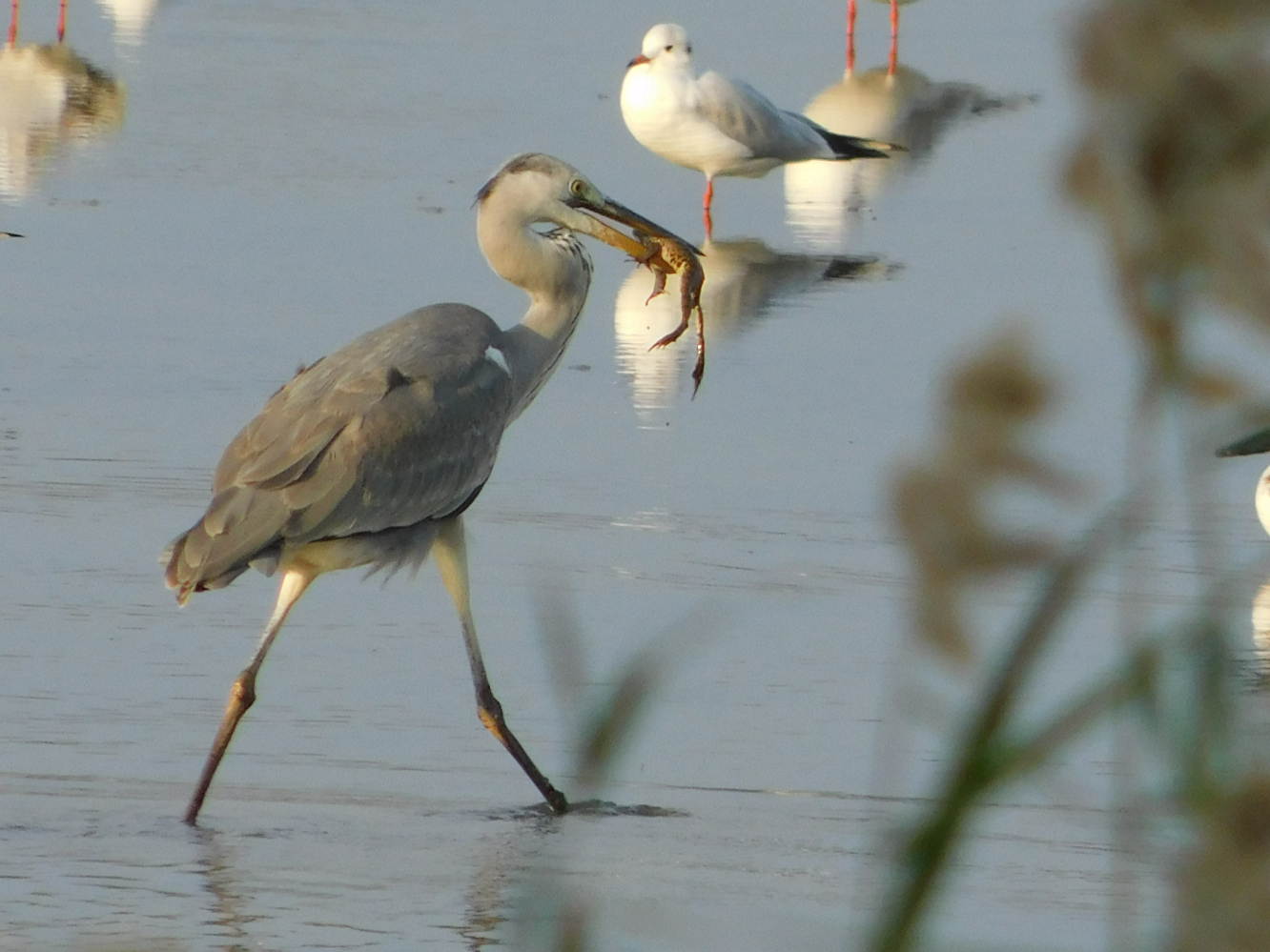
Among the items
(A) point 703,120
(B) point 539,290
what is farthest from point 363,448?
(A) point 703,120

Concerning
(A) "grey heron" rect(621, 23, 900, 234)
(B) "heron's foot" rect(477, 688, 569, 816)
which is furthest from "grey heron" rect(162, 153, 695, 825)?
(A) "grey heron" rect(621, 23, 900, 234)

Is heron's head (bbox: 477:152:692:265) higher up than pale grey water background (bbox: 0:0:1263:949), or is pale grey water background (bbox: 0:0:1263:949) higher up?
heron's head (bbox: 477:152:692:265)

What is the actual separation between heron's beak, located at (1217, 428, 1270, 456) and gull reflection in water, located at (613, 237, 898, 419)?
7.56 meters

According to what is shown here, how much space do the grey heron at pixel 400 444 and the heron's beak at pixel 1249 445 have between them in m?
3.84

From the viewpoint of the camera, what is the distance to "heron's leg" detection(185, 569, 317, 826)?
4.50 m

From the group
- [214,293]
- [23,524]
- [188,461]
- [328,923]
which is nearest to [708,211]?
[214,293]

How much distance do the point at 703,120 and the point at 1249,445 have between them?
1228 centimetres

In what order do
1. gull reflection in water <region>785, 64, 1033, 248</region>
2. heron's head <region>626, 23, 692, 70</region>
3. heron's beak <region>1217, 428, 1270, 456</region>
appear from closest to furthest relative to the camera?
1. heron's beak <region>1217, 428, 1270, 456</region>
2. heron's head <region>626, 23, 692, 70</region>
3. gull reflection in water <region>785, 64, 1033, 248</region>

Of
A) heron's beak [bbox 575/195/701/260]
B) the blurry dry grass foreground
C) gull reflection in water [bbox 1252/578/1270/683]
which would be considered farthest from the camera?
heron's beak [bbox 575/195/701/260]

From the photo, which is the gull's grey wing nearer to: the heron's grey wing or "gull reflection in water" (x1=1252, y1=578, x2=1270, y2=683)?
"gull reflection in water" (x1=1252, y1=578, x2=1270, y2=683)

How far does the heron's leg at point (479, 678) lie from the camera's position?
4.91 m

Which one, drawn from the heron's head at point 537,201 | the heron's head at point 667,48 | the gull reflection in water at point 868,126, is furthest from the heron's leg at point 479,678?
the heron's head at point 667,48

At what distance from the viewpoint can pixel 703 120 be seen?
42.6ft

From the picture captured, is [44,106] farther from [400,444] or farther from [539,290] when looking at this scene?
[400,444]
